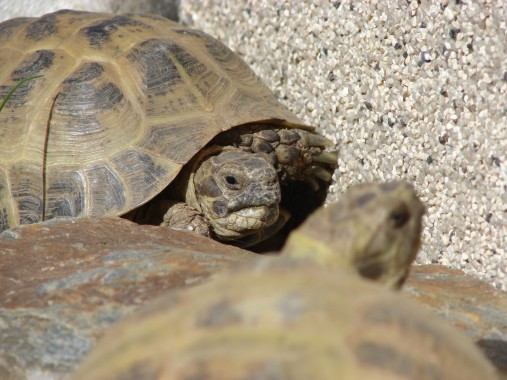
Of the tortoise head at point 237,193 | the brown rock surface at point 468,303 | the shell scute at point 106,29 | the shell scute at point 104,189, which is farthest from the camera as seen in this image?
the shell scute at point 106,29

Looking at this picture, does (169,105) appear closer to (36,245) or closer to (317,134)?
(317,134)

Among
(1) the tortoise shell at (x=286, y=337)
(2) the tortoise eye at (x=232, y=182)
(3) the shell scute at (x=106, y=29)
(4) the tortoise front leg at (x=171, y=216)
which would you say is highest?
(1) the tortoise shell at (x=286, y=337)

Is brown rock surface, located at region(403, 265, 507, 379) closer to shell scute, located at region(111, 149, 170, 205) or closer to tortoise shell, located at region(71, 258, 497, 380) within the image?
tortoise shell, located at region(71, 258, 497, 380)

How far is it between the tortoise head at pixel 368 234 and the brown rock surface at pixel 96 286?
0.56 metres

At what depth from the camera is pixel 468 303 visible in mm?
2510

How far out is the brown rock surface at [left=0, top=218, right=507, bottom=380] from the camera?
6.88ft

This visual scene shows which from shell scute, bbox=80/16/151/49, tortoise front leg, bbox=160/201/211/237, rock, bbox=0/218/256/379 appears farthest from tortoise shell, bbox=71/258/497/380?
shell scute, bbox=80/16/151/49

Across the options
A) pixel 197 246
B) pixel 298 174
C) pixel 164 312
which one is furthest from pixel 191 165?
pixel 164 312

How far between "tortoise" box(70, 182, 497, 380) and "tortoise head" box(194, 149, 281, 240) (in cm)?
192

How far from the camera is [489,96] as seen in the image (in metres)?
2.74

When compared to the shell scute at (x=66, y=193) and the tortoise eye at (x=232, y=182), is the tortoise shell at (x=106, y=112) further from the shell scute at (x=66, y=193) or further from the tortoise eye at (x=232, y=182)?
the tortoise eye at (x=232, y=182)

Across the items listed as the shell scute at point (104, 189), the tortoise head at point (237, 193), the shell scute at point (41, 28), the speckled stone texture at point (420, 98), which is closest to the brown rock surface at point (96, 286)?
the speckled stone texture at point (420, 98)

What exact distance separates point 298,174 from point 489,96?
4.60 feet

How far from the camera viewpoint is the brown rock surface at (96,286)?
210 cm
